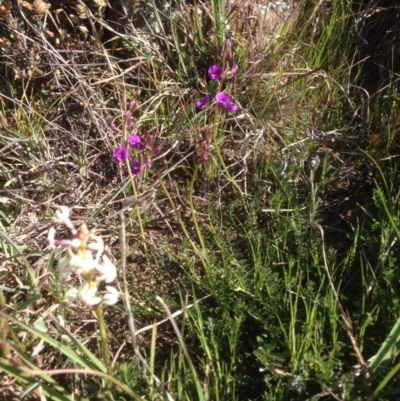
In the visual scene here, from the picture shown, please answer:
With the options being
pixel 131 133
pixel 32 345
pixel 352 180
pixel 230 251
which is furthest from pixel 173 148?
pixel 32 345

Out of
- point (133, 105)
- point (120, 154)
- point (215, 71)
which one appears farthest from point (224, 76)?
point (120, 154)

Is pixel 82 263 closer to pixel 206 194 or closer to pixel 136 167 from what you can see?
pixel 136 167

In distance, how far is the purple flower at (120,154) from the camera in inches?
69.9

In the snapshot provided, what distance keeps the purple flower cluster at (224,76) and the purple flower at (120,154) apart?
0.28 meters

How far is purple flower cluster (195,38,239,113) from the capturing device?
1836 mm

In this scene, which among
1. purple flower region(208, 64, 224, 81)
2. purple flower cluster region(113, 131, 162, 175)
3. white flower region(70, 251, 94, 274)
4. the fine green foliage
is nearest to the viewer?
white flower region(70, 251, 94, 274)

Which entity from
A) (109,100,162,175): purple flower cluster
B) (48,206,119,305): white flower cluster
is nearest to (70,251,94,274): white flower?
(48,206,119,305): white flower cluster

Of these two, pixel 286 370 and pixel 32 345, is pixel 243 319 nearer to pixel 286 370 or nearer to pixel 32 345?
pixel 286 370

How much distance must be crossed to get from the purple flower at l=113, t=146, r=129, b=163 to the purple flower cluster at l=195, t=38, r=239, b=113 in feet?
0.90

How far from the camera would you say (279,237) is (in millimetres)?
1653

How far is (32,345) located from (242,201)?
741mm

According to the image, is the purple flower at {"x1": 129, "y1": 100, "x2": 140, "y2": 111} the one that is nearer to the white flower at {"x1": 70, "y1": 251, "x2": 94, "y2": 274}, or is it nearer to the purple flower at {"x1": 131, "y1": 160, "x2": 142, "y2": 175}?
the purple flower at {"x1": 131, "y1": 160, "x2": 142, "y2": 175}

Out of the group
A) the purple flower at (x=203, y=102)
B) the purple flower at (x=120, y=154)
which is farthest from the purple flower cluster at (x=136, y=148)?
the purple flower at (x=203, y=102)

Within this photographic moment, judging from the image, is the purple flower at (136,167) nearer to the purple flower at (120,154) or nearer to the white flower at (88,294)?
the purple flower at (120,154)
